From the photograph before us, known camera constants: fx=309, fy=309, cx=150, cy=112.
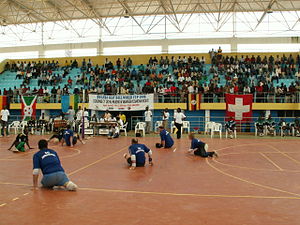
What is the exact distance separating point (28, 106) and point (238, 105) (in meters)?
17.4

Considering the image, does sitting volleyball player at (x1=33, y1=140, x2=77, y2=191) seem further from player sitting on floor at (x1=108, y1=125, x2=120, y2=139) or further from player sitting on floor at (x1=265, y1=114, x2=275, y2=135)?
player sitting on floor at (x1=265, y1=114, x2=275, y2=135)

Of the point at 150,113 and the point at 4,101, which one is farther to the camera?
the point at 4,101

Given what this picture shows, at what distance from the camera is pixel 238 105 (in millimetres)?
25141

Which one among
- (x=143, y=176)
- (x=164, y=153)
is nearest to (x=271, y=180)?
(x=143, y=176)

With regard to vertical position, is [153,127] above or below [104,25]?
below

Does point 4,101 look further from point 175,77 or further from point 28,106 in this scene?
point 175,77

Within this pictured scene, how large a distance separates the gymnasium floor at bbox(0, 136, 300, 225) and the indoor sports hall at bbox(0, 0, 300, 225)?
4cm

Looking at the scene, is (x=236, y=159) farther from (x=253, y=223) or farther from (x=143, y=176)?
(x=253, y=223)

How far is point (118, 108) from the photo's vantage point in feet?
88.2

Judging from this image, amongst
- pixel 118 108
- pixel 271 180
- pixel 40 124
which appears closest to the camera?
pixel 271 180

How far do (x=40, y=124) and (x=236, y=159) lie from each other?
696 inches

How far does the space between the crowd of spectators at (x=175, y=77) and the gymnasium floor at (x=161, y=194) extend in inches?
651

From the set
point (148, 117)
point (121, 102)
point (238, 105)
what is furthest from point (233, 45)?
point (148, 117)

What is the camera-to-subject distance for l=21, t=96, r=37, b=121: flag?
1011 inches
